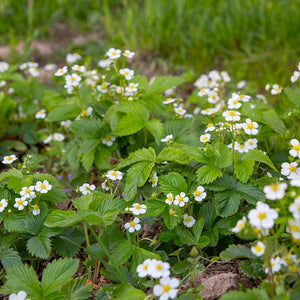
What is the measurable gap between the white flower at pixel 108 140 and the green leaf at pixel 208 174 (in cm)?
63

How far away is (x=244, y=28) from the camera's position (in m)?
3.82

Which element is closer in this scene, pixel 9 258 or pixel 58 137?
pixel 9 258

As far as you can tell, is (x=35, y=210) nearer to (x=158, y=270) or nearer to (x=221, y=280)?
(x=158, y=270)

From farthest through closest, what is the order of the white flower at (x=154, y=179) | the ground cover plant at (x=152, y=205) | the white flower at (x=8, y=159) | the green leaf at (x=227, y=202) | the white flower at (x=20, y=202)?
the white flower at (x=8, y=159)
the white flower at (x=154, y=179)
the white flower at (x=20, y=202)
the green leaf at (x=227, y=202)
the ground cover plant at (x=152, y=205)

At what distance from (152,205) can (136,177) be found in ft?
0.52

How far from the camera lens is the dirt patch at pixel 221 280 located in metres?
1.51

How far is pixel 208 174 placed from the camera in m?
1.72

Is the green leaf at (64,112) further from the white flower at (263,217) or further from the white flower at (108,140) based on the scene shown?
the white flower at (263,217)

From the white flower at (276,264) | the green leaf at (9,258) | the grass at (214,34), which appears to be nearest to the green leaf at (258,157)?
the white flower at (276,264)

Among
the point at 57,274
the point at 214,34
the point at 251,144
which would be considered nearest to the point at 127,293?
the point at 57,274

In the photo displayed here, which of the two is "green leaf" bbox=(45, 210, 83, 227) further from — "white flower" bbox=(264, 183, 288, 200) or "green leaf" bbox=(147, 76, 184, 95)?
"green leaf" bbox=(147, 76, 184, 95)

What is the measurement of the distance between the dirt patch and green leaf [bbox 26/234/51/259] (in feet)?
2.00

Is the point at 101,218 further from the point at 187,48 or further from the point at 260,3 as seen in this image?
the point at 260,3

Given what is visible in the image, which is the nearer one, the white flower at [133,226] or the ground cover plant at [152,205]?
the ground cover plant at [152,205]
